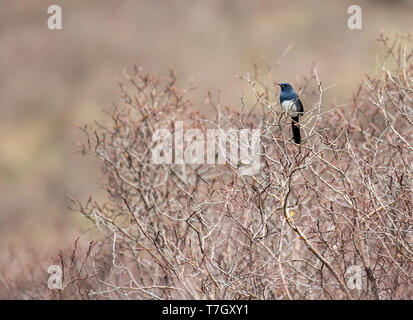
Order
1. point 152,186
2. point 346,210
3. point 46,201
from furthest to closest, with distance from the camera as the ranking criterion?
point 46,201 → point 152,186 → point 346,210

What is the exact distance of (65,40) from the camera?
5316cm

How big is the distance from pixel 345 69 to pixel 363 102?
26.1 m

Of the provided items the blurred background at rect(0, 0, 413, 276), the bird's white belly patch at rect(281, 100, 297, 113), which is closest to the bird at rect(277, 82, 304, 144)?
the bird's white belly patch at rect(281, 100, 297, 113)

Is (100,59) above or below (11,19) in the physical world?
below

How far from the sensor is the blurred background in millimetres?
47094

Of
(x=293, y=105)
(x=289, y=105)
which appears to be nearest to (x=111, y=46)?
(x=289, y=105)

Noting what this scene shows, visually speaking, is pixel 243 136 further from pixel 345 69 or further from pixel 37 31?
pixel 37 31

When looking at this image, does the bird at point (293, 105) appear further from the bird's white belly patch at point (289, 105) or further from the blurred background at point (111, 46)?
the blurred background at point (111, 46)

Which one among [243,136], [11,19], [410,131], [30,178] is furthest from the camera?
[11,19]

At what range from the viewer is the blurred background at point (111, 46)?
4709 centimetres

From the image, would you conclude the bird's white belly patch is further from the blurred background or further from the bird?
the blurred background

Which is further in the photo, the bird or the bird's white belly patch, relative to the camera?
the bird
